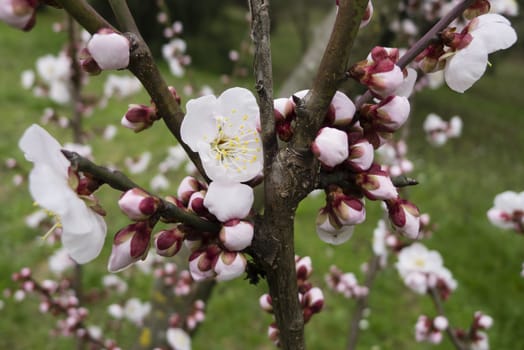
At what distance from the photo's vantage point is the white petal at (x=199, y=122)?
741 millimetres

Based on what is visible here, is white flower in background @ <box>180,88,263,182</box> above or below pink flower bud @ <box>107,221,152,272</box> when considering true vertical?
above

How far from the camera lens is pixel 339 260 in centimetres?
433

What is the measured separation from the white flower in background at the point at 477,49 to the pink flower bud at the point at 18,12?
60 centimetres

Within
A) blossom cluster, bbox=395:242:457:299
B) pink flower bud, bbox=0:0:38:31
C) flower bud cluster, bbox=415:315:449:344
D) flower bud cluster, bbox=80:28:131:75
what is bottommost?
flower bud cluster, bbox=415:315:449:344

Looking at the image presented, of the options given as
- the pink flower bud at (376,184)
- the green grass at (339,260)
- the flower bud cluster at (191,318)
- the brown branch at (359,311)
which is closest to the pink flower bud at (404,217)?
the pink flower bud at (376,184)

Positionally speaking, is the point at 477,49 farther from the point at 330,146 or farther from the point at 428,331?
the point at 428,331

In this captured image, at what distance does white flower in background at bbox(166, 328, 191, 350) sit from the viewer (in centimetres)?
208

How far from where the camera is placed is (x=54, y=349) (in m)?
3.22

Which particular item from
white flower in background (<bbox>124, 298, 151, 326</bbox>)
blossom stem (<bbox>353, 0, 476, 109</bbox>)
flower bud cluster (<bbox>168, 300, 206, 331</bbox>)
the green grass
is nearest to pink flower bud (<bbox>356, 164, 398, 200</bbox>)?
blossom stem (<bbox>353, 0, 476, 109</bbox>)

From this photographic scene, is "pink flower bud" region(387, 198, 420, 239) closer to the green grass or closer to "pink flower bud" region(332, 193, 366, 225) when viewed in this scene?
"pink flower bud" region(332, 193, 366, 225)

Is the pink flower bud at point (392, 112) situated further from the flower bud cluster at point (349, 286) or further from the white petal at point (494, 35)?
the flower bud cluster at point (349, 286)

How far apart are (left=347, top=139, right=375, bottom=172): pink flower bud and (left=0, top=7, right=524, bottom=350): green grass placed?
6.72ft

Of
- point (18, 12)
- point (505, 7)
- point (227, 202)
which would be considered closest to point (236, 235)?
point (227, 202)

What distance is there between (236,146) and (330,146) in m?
Result: 0.22
